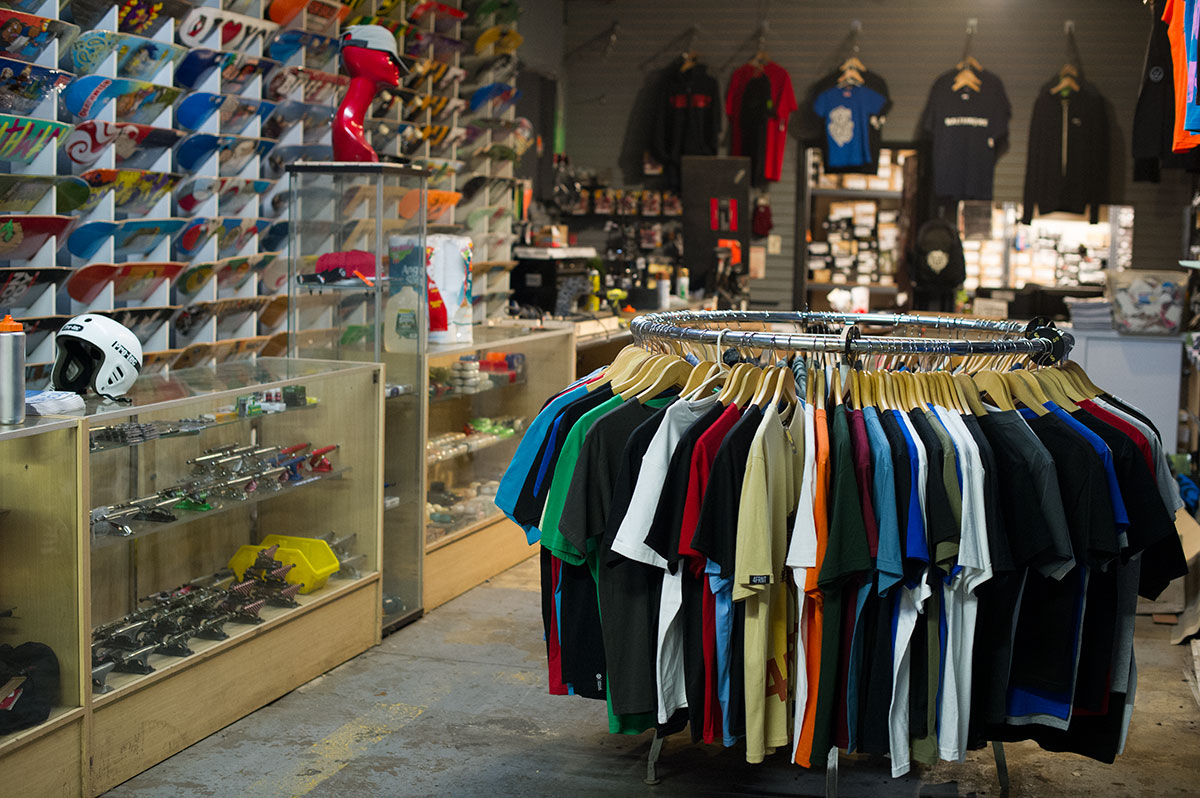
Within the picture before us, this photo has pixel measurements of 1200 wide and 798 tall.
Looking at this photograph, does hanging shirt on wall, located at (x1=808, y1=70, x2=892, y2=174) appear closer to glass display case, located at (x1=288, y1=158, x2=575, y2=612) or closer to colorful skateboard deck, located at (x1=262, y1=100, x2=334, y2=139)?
glass display case, located at (x1=288, y1=158, x2=575, y2=612)

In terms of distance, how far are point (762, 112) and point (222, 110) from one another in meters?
6.17

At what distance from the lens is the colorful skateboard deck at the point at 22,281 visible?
11.4ft

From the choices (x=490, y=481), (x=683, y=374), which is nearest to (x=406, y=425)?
(x=490, y=481)

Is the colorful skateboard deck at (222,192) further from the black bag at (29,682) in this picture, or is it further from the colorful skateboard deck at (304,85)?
the black bag at (29,682)

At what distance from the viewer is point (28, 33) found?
3385 mm

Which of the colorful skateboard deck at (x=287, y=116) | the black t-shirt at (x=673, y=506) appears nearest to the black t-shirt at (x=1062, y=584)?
the black t-shirt at (x=673, y=506)

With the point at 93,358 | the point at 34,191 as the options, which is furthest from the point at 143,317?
the point at 93,358

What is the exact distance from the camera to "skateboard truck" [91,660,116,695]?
2.92m

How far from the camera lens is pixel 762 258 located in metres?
10.0

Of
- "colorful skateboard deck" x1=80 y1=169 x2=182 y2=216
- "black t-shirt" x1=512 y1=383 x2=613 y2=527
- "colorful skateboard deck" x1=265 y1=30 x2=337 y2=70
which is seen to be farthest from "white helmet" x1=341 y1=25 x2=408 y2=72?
"black t-shirt" x1=512 y1=383 x2=613 y2=527

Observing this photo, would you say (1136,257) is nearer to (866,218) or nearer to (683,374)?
(866,218)

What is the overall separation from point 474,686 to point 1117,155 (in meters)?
7.74

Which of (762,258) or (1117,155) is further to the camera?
(762,258)

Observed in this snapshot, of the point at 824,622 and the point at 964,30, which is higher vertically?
the point at 964,30
